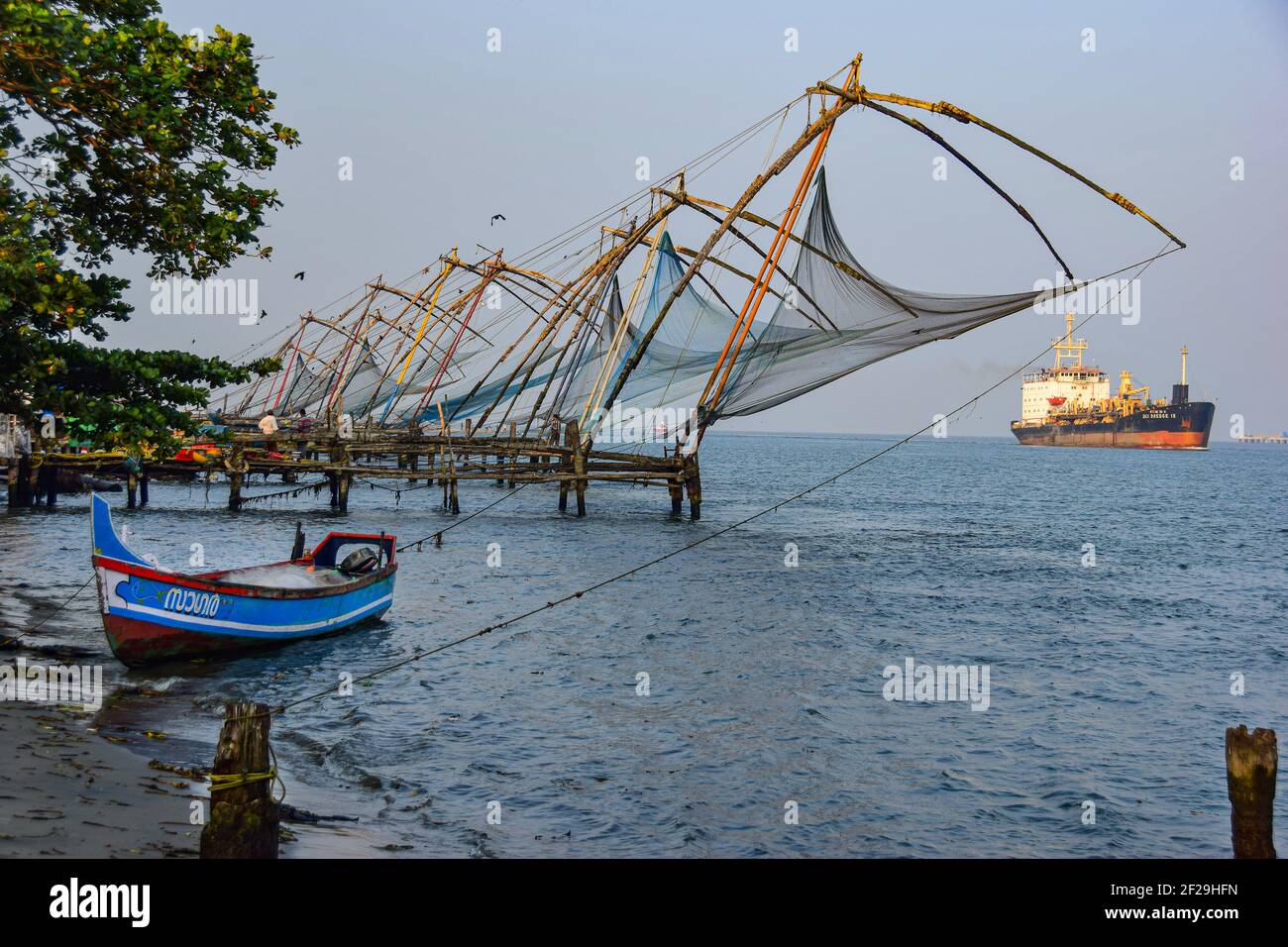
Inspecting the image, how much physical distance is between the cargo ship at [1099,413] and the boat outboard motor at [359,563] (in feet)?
455

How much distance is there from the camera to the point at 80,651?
14758 millimetres

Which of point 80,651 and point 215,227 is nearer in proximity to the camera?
point 215,227

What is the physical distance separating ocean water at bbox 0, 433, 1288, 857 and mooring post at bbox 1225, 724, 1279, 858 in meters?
2.81

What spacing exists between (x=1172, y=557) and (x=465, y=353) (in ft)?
100.0

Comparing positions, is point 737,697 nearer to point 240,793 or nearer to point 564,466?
point 240,793

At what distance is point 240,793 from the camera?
21.9 feet

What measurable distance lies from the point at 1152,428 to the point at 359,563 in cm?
15436

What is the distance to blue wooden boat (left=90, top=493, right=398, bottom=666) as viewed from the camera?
13297 mm

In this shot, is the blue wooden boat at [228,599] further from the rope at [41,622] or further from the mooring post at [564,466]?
the mooring post at [564,466]

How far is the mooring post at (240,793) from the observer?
262 inches
